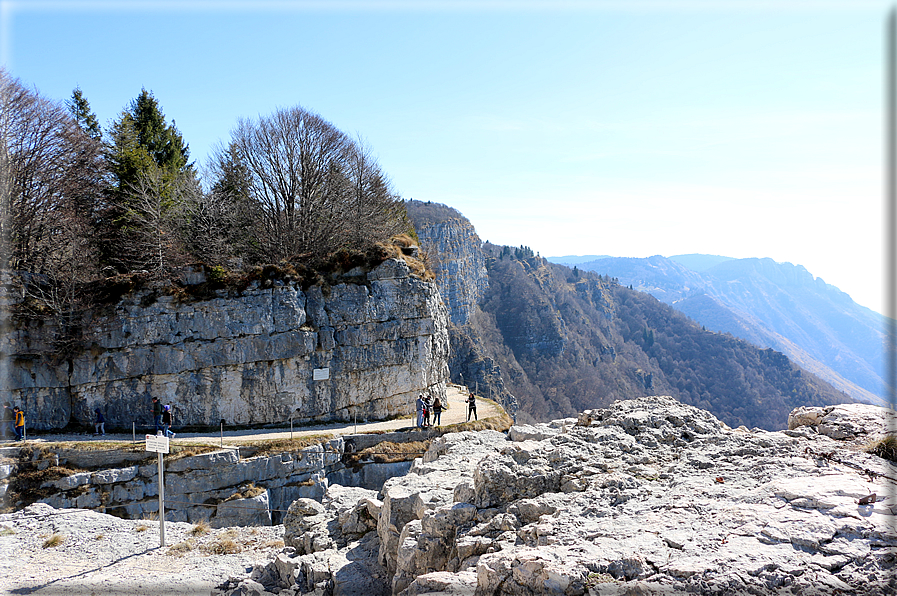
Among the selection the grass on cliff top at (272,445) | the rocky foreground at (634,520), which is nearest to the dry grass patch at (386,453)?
the grass on cliff top at (272,445)

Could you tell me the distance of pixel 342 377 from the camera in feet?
82.4

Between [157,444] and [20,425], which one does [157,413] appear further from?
[157,444]

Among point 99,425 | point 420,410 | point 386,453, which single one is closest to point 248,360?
point 99,425

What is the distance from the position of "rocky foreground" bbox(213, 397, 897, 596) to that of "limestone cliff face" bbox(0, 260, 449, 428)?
40.8 feet

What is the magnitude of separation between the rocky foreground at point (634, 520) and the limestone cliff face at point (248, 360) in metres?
12.4

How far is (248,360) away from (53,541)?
37.8ft

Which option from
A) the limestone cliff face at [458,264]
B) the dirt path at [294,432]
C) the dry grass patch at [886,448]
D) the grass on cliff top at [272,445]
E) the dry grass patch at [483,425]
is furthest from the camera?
the limestone cliff face at [458,264]

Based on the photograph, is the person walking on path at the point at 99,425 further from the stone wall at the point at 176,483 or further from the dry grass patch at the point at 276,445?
the dry grass patch at the point at 276,445

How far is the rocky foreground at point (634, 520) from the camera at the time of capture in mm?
5820

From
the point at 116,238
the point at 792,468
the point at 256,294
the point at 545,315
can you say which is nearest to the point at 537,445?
the point at 792,468

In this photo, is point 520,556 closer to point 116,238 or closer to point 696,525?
point 696,525

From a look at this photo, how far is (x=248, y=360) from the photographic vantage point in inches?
936

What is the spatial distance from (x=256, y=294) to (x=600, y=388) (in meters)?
107

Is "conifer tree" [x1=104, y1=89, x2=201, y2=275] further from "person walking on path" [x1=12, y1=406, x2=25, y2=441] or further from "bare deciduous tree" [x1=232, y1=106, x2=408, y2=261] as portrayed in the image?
"person walking on path" [x1=12, y1=406, x2=25, y2=441]
